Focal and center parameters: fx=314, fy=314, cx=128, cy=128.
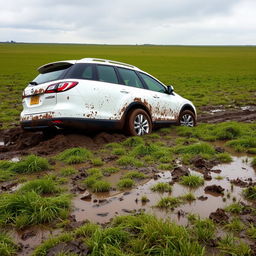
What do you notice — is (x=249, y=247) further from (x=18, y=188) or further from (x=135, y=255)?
(x=18, y=188)

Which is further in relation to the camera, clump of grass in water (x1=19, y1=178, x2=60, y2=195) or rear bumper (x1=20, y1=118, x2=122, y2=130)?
rear bumper (x1=20, y1=118, x2=122, y2=130)

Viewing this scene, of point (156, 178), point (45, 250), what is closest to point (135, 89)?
point (156, 178)

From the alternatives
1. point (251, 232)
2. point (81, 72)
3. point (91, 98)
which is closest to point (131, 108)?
point (91, 98)

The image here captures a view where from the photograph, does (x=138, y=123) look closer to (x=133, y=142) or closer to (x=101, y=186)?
(x=133, y=142)

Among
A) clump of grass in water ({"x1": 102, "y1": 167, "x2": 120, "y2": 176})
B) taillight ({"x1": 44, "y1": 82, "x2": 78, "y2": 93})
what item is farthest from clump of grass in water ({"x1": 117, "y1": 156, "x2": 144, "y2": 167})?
taillight ({"x1": 44, "y1": 82, "x2": 78, "y2": 93})

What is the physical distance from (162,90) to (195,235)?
19.3 ft

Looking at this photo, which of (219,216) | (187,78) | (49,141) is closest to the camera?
(219,216)

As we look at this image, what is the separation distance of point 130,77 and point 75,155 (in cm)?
276

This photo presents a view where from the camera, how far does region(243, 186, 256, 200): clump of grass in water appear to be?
4008mm

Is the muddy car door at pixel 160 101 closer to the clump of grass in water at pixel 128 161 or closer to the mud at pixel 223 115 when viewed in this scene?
the mud at pixel 223 115

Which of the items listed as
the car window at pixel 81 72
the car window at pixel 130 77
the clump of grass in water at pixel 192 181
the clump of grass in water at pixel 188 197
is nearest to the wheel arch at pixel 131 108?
the car window at pixel 130 77

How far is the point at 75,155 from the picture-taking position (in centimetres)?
588

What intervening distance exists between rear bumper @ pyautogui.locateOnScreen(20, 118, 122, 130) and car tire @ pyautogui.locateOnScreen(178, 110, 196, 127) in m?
2.67

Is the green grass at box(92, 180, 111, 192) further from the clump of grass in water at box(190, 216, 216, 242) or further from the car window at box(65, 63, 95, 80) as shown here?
the car window at box(65, 63, 95, 80)
